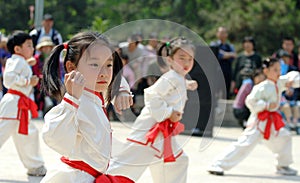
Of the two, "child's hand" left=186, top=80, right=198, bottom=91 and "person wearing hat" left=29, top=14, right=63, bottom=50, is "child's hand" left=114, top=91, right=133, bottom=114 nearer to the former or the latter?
"child's hand" left=186, top=80, right=198, bottom=91

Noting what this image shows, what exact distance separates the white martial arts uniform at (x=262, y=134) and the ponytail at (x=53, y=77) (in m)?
3.75

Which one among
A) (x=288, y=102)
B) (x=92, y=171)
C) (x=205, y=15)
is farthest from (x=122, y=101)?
(x=205, y=15)

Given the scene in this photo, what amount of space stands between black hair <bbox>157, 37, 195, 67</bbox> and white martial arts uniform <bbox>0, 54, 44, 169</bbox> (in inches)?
58.8

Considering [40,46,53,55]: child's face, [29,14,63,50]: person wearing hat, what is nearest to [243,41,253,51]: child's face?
[29,14,63,50]: person wearing hat

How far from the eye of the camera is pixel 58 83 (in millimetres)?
3805

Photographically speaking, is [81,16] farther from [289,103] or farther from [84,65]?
[84,65]

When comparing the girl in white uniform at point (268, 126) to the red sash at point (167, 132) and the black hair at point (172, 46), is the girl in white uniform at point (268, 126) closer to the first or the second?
the red sash at point (167, 132)

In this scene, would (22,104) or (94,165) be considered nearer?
(94,165)

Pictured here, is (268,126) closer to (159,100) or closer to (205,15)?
(159,100)

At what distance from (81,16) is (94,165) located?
61.2 ft

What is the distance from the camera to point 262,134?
7438mm

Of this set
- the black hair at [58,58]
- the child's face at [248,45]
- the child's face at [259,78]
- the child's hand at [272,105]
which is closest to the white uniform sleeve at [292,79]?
the child's hand at [272,105]

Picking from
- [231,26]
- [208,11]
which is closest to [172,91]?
[231,26]

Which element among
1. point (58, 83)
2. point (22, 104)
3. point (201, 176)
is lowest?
point (201, 176)
